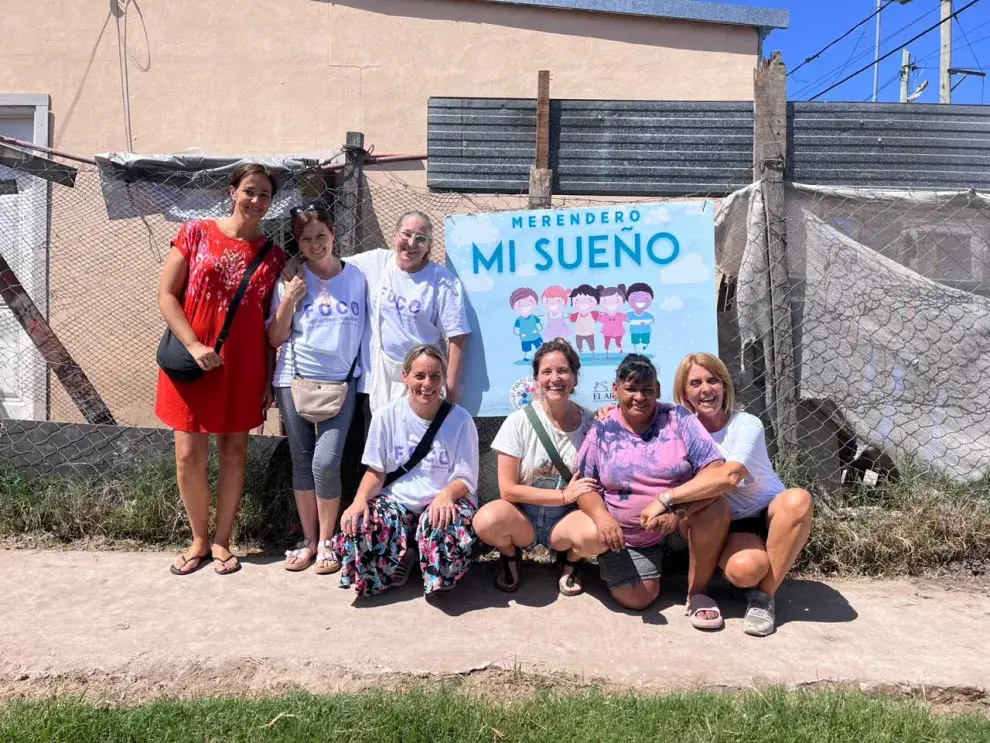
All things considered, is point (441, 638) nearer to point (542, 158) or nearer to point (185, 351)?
point (185, 351)

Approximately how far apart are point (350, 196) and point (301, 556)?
1.92 metres

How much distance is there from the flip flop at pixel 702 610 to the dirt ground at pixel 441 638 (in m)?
0.04

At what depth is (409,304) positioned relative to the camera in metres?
3.70

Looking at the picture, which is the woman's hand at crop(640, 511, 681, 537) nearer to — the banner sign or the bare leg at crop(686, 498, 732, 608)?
the bare leg at crop(686, 498, 732, 608)

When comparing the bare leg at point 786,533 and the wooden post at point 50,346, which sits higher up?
the wooden post at point 50,346

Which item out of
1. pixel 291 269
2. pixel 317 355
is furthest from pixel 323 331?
pixel 291 269

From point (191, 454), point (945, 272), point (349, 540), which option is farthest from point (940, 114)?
point (191, 454)

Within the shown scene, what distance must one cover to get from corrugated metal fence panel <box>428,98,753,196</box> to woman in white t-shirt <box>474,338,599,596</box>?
144 centimetres

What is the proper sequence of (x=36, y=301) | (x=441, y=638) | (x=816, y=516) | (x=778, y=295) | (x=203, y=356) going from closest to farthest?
(x=441, y=638)
(x=203, y=356)
(x=816, y=516)
(x=778, y=295)
(x=36, y=301)

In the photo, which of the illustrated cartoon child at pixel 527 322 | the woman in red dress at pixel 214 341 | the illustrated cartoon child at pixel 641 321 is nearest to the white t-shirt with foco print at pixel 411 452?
the woman in red dress at pixel 214 341

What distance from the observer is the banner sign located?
401 centimetres

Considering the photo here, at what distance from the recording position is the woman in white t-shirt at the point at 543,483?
3.28m

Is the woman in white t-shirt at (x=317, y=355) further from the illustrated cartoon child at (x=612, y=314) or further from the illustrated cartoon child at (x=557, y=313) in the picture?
the illustrated cartoon child at (x=612, y=314)

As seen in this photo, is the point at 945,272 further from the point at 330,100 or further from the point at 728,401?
the point at 330,100
